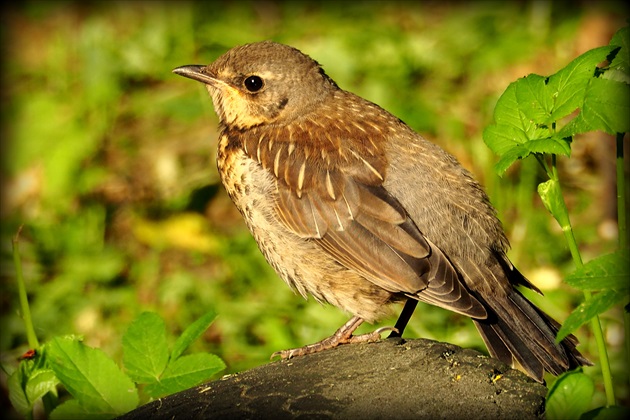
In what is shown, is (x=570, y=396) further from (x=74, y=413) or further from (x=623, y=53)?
(x=74, y=413)

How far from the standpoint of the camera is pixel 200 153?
7.40 metres

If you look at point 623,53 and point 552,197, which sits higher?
point 623,53

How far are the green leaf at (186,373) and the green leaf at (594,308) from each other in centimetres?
134

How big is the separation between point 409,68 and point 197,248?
2454 mm

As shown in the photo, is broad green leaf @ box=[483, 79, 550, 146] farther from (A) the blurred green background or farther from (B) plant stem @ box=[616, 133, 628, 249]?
(A) the blurred green background

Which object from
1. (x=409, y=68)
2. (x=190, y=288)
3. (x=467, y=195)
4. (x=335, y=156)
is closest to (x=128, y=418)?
(x=335, y=156)

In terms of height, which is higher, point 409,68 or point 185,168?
point 409,68

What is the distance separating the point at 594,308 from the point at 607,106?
0.70 metres

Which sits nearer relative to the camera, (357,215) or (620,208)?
(620,208)

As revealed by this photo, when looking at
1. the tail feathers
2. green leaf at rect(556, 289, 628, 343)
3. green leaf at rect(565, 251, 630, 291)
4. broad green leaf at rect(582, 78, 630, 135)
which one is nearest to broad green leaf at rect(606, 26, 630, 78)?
broad green leaf at rect(582, 78, 630, 135)

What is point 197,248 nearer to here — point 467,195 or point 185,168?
point 185,168

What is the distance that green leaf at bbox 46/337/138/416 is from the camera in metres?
3.49

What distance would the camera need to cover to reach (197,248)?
6.63 metres

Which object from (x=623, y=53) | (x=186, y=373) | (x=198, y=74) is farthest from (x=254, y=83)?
(x=623, y=53)
